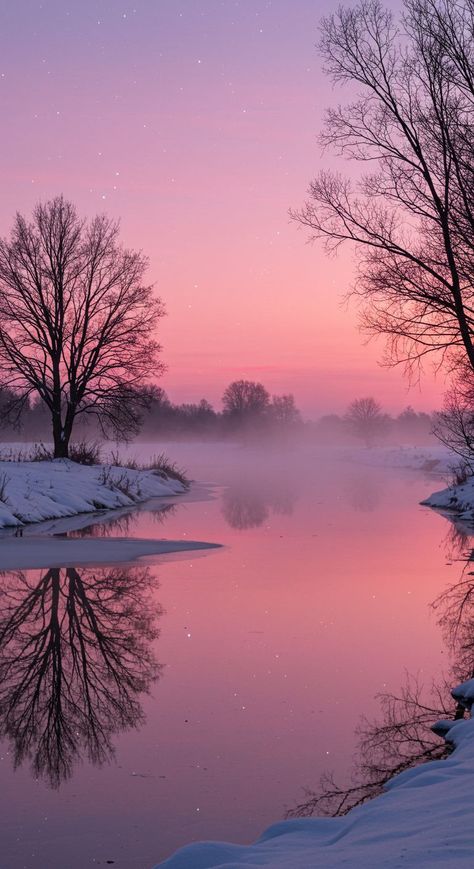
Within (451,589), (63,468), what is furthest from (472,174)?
(63,468)

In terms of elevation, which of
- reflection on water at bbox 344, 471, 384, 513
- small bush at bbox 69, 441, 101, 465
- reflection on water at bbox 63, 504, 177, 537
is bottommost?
reflection on water at bbox 344, 471, 384, 513

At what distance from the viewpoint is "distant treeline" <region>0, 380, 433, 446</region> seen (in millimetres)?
92625

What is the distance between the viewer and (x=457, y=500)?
2617 cm

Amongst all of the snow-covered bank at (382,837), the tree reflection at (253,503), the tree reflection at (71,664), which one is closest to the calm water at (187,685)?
the tree reflection at (71,664)

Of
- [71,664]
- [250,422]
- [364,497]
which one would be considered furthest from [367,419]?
[71,664]

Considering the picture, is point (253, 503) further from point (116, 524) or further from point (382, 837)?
point (382, 837)

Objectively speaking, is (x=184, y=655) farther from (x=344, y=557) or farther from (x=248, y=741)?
(x=344, y=557)

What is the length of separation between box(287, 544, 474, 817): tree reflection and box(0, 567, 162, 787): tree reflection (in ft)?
5.35

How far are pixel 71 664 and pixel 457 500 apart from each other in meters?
20.8

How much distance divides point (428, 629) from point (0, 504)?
12.3 meters

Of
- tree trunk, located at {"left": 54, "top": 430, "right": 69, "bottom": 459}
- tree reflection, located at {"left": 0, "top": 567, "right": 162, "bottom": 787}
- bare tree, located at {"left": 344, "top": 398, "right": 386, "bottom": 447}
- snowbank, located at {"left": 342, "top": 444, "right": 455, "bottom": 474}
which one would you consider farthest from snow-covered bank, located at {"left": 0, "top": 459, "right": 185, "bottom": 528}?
bare tree, located at {"left": 344, "top": 398, "right": 386, "bottom": 447}

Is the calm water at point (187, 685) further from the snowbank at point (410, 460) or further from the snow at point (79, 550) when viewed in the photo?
the snowbank at point (410, 460)

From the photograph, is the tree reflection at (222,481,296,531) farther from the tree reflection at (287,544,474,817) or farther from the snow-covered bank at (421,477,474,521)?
the tree reflection at (287,544,474,817)

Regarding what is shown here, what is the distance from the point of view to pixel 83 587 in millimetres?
11391
